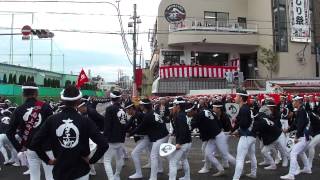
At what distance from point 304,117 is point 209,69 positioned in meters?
27.3

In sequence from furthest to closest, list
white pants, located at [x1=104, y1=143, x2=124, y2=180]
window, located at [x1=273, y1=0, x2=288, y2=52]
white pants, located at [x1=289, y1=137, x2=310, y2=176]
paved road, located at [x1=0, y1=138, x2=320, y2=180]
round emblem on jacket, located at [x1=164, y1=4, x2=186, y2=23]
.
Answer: round emblem on jacket, located at [x1=164, y1=4, x2=186, y2=23], window, located at [x1=273, y1=0, x2=288, y2=52], paved road, located at [x1=0, y1=138, x2=320, y2=180], white pants, located at [x1=289, y1=137, x2=310, y2=176], white pants, located at [x1=104, y1=143, x2=124, y2=180]

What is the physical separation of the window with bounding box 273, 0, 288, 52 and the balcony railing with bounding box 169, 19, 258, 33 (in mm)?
1923

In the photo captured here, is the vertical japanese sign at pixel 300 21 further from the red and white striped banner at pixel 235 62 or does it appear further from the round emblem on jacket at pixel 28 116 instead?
the round emblem on jacket at pixel 28 116

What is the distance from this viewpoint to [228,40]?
4038 cm

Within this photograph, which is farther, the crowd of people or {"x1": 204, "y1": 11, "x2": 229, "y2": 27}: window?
{"x1": 204, "y1": 11, "x2": 229, "y2": 27}: window

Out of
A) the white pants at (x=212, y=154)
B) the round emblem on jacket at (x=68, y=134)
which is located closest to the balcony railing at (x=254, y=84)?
the white pants at (x=212, y=154)

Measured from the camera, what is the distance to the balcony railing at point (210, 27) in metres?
39.8

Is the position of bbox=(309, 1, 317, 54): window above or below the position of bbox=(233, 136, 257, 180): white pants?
above

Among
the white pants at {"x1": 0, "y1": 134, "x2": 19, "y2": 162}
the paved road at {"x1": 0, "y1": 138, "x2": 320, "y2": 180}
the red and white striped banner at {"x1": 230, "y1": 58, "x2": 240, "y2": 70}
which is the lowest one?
the paved road at {"x1": 0, "y1": 138, "x2": 320, "y2": 180}

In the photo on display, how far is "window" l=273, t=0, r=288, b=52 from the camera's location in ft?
130

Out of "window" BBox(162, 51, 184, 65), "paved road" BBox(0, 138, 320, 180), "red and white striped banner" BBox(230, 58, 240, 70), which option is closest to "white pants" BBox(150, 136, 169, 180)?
"paved road" BBox(0, 138, 320, 180)

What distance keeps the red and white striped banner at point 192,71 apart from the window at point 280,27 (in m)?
4.50

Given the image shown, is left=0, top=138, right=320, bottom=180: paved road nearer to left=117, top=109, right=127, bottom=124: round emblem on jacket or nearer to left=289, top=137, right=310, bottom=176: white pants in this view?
left=289, top=137, right=310, bottom=176: white pants

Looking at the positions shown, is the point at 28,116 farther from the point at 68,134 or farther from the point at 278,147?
the point at 278,147
